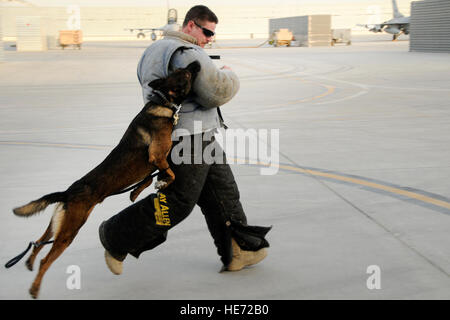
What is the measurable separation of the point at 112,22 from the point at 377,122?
10209cm

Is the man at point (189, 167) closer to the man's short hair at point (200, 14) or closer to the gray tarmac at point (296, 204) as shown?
the man's short hair at point (200, 14)

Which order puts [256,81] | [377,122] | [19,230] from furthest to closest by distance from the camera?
[256,81] < [377,122] < [19,230]

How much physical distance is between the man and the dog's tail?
0.55 metres

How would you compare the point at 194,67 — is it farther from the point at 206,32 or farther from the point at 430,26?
the point at 430,26

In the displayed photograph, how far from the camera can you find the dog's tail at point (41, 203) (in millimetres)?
3934

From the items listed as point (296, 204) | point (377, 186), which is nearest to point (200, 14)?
point (296, 204)

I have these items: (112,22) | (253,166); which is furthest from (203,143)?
(112,22)

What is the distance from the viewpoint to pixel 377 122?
12.1 m

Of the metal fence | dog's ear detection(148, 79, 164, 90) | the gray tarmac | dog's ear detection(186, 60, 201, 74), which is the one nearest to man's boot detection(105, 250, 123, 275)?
the gray tarmac

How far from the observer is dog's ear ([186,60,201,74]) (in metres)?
3.92

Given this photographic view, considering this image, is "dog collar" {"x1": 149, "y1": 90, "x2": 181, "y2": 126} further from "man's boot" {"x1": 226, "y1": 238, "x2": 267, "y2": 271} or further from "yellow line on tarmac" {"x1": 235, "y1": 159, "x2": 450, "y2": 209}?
"yellow line on tarmac" {"x1": 235, "y1": 159, "x2": 450, "y2": 209}

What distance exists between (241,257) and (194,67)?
5.02 ft

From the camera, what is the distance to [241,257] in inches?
181
